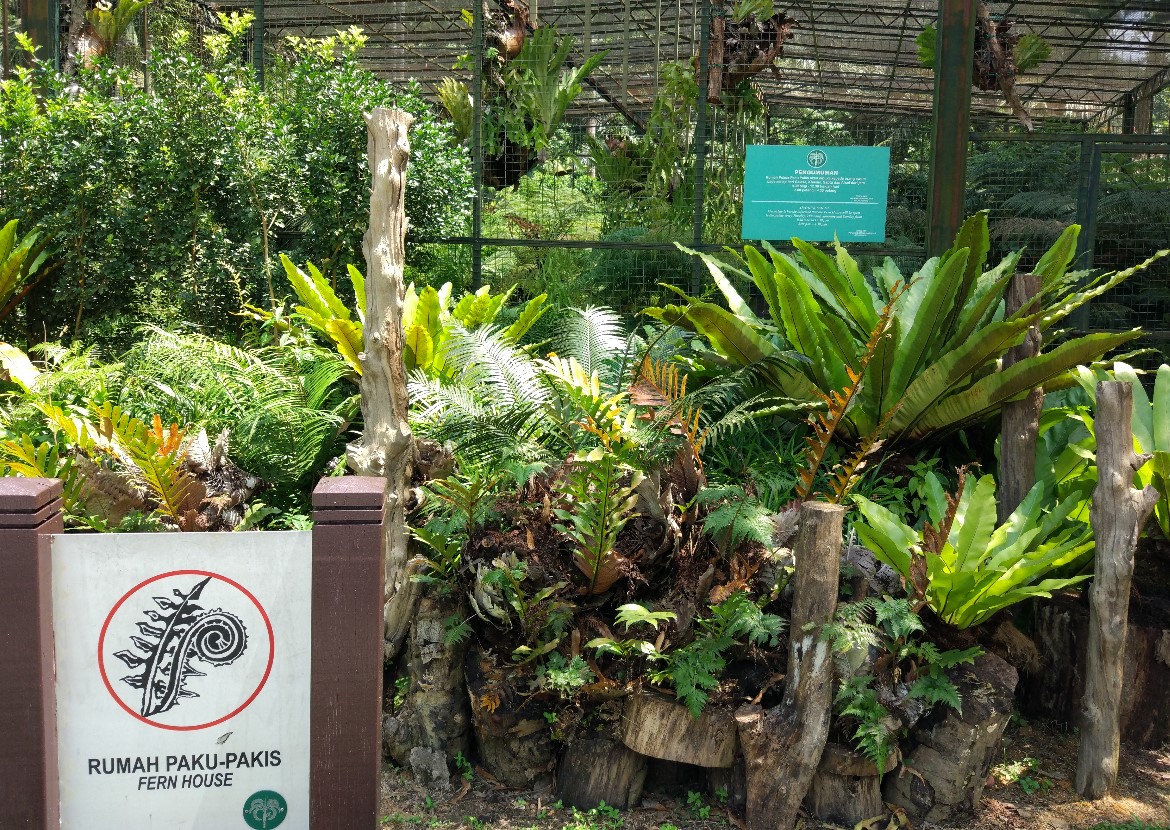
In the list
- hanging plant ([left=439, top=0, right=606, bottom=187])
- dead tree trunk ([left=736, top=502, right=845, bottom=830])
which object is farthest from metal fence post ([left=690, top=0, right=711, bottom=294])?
dead tree trunk ([left=736, top=502, right=845, bottom=830])

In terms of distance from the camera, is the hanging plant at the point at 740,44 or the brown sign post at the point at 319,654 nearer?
the brown sign post at the point at 319,654

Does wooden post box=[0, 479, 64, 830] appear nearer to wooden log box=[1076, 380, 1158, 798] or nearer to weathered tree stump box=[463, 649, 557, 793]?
weathered tree stump box=[463, 649, 557, 793]

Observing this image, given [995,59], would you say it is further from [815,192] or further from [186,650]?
[186,650]

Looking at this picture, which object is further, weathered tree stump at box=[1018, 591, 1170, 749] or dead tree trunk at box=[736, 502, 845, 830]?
weathered tree stump at box=[1018, 591, 1170, 749]

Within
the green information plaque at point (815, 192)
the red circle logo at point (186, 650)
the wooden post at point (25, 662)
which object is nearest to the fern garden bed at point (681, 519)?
the red circle logo at point (186, 650)

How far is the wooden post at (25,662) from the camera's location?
7.80ft

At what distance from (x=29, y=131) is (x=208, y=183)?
1228 mm

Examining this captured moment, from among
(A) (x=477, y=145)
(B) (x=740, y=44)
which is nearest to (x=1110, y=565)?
(B) (x=740, y=44)

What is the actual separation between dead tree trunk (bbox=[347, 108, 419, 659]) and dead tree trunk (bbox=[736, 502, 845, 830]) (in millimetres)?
1497

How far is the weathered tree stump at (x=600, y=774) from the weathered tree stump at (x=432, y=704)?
0.47 meters

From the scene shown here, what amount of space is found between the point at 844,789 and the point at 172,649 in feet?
7.62

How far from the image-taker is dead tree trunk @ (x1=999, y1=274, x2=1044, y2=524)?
4168 mm

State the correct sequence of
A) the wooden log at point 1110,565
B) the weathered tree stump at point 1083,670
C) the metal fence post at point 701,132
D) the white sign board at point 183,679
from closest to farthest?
the white sign board at point 183,679, the wooden log at point 1110,565, the weathered tree stump at point 1083,670, the metal fence post at point 701,132

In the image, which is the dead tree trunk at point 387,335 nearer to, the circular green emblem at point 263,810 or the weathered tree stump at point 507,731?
the weathered tree stump at point 507,731
